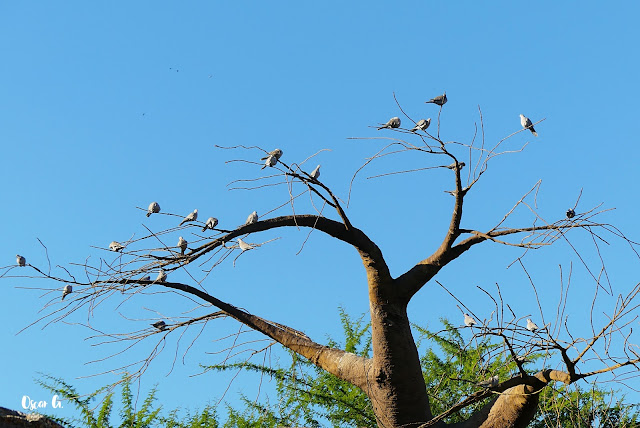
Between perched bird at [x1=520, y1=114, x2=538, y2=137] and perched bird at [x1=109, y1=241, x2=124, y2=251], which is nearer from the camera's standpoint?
perched bird at [x1=520, y1=114, x2=538, y2=137]

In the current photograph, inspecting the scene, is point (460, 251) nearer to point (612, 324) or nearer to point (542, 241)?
point (542, 241)

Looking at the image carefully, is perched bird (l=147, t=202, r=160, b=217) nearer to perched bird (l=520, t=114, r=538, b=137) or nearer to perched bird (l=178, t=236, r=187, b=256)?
perched bird (l=178, t=236, r=187, b=256)

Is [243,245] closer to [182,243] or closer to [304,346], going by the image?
[182,243]

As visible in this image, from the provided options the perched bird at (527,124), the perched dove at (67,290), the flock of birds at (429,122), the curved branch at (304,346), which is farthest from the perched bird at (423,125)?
the perched dove at (67,290)

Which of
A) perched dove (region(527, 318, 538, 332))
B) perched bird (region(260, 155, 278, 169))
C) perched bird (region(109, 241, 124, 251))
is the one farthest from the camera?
perched bird (region(109, 241, 124, 251))

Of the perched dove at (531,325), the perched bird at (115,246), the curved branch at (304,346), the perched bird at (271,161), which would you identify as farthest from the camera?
the curved branch at (304,346)

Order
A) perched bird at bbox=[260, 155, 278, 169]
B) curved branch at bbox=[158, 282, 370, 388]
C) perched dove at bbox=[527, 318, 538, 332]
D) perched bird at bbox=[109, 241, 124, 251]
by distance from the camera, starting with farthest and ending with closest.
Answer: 1. curved branch at bbox=[158, 282, 370, 388]
2. perched bird at bbox=[109, 241, 124, 251]
3. perched bird at bbox=[260, 155, 278, 169]
4. perched dove at bbox=[527, 318, 538, 332]

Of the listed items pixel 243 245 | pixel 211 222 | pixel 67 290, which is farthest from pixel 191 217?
pixel 67 290

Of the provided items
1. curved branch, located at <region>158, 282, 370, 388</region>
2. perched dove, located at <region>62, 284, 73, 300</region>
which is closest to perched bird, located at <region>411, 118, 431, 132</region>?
curved branch, located at <region>158, 282, 370, 388</region>

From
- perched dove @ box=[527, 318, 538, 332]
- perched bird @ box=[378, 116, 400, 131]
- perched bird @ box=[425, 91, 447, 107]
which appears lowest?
perched dove @ box=[527, 318, 538, 332]

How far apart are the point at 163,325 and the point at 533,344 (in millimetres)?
2649

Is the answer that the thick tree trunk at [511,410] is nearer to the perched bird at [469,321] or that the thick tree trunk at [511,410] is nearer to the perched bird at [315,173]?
the perched bird at [469,321]

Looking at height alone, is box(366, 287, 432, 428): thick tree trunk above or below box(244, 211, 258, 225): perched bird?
below

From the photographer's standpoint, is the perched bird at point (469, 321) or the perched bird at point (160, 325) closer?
the perched bird at point (469, 321)
